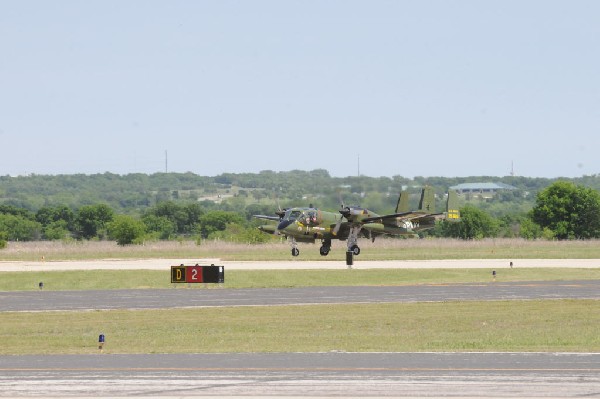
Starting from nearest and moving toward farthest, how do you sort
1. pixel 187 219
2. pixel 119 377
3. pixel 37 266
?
pixel 119 377
pixel 37 266
pixel 187 219

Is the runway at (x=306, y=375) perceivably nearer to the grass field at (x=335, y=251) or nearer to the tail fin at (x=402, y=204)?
the tail fin at (x=402, y=204)

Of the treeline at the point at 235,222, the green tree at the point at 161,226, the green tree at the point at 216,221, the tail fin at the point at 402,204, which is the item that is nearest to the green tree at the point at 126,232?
the treeline at the point at 235,222

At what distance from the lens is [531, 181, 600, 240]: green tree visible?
133000 mm

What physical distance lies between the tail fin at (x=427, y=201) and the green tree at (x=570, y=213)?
4863cm

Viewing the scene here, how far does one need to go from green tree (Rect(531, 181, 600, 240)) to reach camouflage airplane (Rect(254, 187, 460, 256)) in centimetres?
5811

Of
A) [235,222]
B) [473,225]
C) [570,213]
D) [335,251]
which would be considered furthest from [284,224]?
[235,222]

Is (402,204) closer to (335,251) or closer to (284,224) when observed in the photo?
(284,224)

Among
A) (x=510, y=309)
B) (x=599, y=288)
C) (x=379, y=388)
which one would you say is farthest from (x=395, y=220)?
(x=379, y=388)

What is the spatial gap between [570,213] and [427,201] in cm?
5189

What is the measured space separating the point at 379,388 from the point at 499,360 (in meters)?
6.55

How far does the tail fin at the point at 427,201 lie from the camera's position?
8875 cm

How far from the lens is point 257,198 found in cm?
18675

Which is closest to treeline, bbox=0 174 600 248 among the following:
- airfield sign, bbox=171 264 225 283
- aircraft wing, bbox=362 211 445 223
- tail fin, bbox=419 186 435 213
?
tail fin, bbox=419 186 435 213

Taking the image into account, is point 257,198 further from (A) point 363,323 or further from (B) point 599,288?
(A) point 363,323
